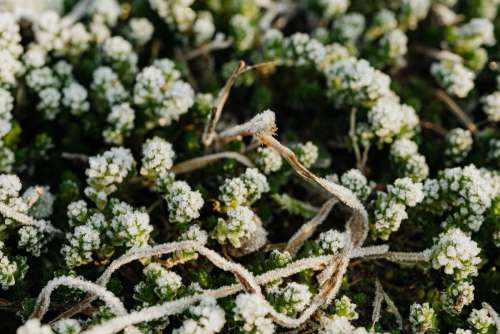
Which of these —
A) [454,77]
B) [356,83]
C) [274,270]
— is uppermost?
[454,77]

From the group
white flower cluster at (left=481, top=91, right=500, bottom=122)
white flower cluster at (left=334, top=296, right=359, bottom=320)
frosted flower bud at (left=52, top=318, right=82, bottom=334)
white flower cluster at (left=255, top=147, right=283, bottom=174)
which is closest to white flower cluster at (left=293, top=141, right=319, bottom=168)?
white flower cluster at (left=255, top=147, right=283, bottom=174)

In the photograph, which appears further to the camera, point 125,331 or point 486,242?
point 486,242

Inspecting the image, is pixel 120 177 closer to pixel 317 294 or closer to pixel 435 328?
pixel 317 294

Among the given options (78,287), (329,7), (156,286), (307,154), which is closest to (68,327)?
(78,287)

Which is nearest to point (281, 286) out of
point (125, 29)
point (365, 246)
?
point (365, 246)

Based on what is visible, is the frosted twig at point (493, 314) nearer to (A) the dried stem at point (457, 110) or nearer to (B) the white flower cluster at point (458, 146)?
(B) the white flower cluster at point (458, 146)

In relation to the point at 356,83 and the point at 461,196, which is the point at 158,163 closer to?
the point at 356,83

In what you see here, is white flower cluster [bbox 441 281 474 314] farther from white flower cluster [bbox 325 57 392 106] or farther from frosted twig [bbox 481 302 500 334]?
white flower cluster [bbox 325 57 392 106]
